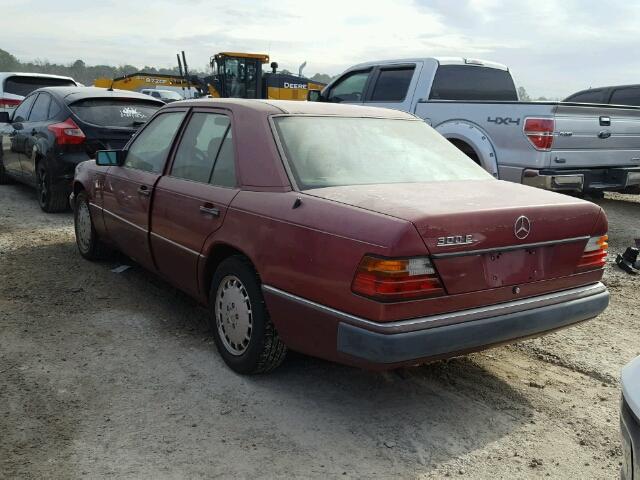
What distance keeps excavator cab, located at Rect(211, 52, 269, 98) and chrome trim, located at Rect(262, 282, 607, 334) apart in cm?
1812

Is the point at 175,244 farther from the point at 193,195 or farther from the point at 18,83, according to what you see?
the point at 18,83

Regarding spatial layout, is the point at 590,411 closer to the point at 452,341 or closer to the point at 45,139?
the point at 452,341

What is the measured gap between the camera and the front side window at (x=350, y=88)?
934 cm

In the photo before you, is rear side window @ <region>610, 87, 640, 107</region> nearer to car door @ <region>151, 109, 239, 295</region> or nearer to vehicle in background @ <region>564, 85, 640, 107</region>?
vehicle in background @ <region>564, 85, 640, 107</region>

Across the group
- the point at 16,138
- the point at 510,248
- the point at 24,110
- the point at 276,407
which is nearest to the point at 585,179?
the point at 510,248

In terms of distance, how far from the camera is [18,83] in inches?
498

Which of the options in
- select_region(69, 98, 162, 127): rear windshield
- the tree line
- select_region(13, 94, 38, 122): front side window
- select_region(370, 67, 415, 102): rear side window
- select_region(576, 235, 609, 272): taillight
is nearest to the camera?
select_region(576, 235, 609, 272): taillight

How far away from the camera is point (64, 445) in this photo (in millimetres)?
2910

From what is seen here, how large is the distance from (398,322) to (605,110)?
570cm

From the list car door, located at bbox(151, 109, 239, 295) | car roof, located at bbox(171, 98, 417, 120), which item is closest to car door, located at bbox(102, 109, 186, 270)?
car door, located at bbox(151, 109, 239, 295)

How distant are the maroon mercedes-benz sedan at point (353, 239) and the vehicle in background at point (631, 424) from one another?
1.02 metres

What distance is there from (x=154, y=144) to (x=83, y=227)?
174cm

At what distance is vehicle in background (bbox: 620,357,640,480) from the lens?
1732 mm

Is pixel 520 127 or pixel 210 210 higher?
pixel 520 127
